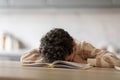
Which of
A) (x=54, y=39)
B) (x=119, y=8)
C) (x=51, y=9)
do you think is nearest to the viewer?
(x=54, y=39)

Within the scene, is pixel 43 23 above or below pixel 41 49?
above

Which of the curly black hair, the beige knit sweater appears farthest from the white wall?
the curly black hair

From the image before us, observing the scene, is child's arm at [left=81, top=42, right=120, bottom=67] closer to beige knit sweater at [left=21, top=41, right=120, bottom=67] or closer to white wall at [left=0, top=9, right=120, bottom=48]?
beige knit sweater at [left=21, top=41, right=120, bottom=67]

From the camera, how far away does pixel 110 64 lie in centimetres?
110

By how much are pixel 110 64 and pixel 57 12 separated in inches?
84.0

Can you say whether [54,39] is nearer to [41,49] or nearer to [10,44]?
[41,49]

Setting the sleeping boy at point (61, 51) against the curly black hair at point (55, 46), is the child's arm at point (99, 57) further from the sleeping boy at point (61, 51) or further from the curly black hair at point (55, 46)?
the curly black hair at point (55, 46)

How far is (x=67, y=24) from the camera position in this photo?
10.4 feet

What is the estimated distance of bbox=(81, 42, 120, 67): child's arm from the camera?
110cm

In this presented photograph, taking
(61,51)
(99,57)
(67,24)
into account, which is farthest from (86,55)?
(67,24)

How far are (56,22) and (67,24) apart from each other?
136 mm

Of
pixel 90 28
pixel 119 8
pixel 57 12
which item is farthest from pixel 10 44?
pixel 119 8

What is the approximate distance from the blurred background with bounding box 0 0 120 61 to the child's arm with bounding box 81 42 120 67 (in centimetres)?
165

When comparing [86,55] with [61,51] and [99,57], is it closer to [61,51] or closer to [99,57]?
[99,57]
